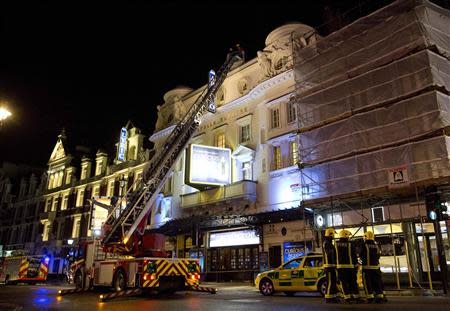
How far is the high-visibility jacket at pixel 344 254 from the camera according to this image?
1101 cm

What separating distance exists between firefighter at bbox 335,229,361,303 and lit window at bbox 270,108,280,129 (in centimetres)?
1539

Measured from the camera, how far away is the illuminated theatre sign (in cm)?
2655

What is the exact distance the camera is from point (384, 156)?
1722 centimetres

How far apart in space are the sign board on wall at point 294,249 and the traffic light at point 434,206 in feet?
31.3

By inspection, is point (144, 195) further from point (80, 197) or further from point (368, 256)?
point (80, 197)

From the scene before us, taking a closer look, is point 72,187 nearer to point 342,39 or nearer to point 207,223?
point 207,223

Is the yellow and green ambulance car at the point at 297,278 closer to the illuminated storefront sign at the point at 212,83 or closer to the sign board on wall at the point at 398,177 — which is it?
the sign board on wall at the point at 398,177

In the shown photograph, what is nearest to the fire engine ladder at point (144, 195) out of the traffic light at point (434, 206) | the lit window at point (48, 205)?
the traffic light at point (434, 206)

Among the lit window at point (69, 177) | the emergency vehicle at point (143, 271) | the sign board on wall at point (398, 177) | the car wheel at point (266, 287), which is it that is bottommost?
the car wheel at point (266, 287)

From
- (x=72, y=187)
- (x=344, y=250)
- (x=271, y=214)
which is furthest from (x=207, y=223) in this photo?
(x=72, y=187)

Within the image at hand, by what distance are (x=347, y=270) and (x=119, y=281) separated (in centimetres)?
908

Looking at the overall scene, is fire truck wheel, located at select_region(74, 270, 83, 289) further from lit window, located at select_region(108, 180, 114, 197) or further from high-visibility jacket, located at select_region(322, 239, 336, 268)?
lit window, located at select_region(108, 180, 114, 197)

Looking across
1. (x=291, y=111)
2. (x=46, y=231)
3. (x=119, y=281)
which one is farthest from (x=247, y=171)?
(x=46, y=231)

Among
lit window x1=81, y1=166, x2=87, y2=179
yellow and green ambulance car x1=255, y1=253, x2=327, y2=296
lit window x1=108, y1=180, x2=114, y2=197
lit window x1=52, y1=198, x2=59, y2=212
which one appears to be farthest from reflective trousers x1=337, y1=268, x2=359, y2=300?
lit window x1=52, y1=198, x2=59, y2=212
